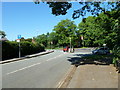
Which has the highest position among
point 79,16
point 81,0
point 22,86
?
point 81,0

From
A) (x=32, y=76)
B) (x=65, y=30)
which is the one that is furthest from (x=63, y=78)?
(x=65, y=30)

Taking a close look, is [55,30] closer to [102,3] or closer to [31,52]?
[31,52]

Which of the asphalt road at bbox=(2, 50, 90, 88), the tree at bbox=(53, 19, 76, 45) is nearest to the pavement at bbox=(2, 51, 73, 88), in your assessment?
the asphalt road at bbox=(2, 50, 90, 88)

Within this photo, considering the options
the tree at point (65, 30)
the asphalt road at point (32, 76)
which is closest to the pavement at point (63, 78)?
the asphalt road at point (32, 76)

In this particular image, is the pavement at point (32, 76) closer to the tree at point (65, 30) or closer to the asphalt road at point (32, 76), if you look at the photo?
the asphalt road at point (32, 76)

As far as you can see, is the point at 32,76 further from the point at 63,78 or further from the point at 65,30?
the point at 65,30

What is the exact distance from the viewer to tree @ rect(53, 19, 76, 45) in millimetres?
75225

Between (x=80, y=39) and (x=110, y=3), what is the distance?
64.1 meters

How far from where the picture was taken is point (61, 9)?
17078 millimetres

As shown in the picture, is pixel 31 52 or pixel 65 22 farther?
pixel 65 22

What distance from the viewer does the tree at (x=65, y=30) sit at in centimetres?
7522

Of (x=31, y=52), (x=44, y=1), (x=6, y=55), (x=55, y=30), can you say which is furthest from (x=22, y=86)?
(x=55, y=30)

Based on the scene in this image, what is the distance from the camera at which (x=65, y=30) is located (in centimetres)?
7794

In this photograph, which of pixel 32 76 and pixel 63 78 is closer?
pixel 63 78
